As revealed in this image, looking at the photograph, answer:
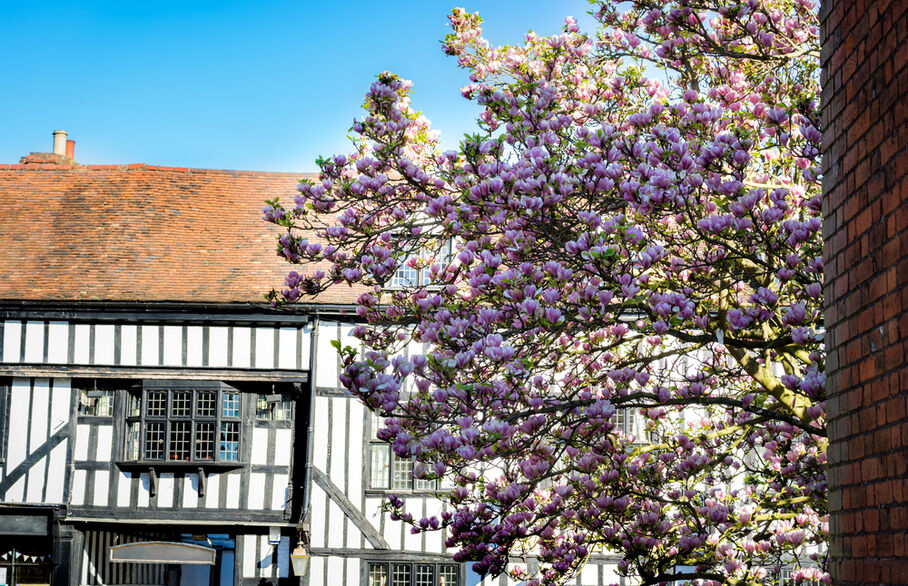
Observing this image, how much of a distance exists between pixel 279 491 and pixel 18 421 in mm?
4726

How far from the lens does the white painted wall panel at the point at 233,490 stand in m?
17.1

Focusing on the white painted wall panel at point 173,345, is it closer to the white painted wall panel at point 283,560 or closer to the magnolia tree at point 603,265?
the white painted wall panel at point 283,560

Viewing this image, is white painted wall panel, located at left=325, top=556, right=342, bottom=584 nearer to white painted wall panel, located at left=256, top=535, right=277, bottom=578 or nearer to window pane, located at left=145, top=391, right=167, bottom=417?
white painted wall panel, located at left=256, top=535, right=277, bottom=578

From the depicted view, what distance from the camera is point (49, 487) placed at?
17.2 metres

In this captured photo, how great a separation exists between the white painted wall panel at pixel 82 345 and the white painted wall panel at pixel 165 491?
2.49 meters

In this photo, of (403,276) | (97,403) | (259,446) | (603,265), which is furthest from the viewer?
(403,276)

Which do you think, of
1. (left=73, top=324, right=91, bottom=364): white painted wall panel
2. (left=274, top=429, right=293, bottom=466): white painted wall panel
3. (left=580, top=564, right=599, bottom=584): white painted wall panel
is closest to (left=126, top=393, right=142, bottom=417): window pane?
(left=73, top=324, right=91, bottom=364): white painted wall panel

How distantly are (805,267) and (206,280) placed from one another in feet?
44.5

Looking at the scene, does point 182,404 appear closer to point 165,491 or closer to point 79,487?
point 165,491

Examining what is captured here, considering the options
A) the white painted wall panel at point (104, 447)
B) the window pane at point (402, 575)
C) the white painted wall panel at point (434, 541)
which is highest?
the white painted wall panel at point (104, 447)

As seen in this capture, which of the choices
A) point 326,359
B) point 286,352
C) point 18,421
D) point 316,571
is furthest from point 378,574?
point 18,421

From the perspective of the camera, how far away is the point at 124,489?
17.3 m

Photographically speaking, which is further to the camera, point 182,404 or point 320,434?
point 182,404

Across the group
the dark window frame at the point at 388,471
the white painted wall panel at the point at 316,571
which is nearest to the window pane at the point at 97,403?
the white painted wall panel at the point at 316,571
